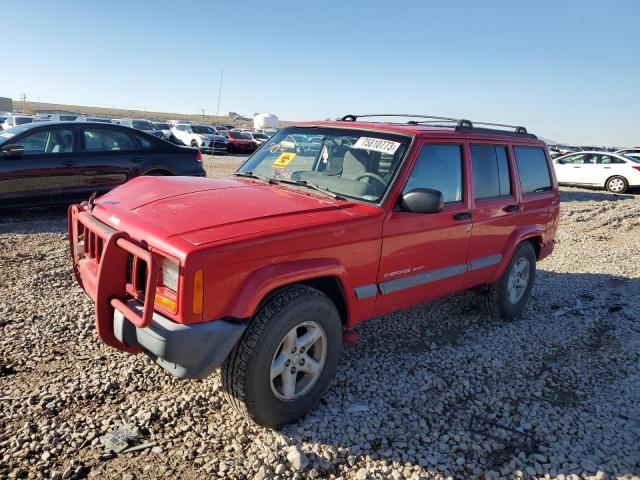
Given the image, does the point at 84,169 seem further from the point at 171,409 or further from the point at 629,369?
the point at 629,369

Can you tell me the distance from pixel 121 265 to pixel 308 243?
3.53 feet

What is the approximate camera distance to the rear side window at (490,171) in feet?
14.0

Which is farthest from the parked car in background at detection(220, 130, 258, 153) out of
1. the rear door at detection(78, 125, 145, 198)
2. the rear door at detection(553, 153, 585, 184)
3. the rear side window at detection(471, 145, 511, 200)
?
the rear side window at detection(471, 145, 511, 200)

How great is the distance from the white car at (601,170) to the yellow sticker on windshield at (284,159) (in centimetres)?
1766

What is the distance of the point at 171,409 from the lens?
3090 mm

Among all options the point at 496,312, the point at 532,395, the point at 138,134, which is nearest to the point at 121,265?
the point at 532,395

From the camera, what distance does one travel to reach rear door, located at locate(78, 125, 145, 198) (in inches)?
308

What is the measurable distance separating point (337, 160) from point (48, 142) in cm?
587

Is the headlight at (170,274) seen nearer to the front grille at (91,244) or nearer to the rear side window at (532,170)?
the front grille at (91,244)

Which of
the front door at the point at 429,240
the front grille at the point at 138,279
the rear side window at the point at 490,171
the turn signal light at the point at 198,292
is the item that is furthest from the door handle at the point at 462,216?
the front grille at the point at 138,279

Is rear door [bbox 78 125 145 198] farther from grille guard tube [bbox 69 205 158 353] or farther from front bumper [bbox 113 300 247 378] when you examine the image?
front bumper [bbox 113 300 247 378]

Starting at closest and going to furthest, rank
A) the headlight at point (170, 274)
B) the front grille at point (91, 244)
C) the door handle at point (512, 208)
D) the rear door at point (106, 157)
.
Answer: the headlight at point (170, 274) → the front grille at point (91, 244) → the door handle at point (512, 208) → the rear door at point (106, 157)

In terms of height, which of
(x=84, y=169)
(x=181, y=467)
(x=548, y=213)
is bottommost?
(x=181, y=467)

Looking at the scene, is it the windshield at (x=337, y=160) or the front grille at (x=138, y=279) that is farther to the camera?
the windshield at (x=337, y=160)
